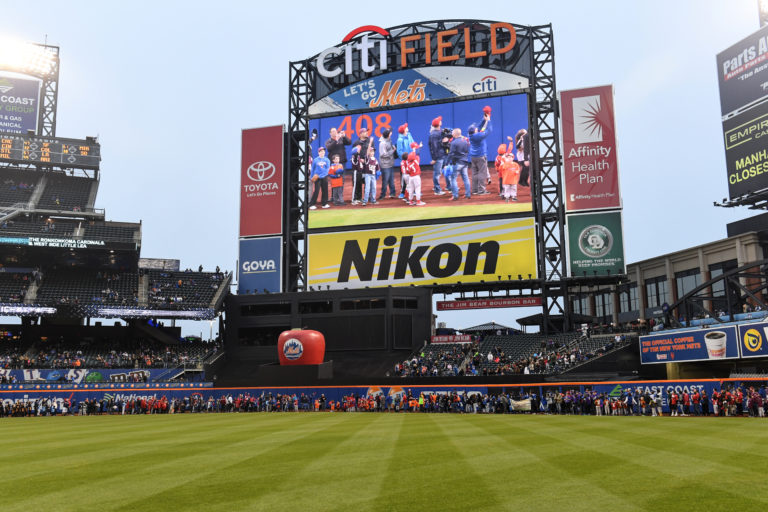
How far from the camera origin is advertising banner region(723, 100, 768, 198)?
1987 inches

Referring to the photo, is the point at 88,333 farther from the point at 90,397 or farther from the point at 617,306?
the point at 617,306

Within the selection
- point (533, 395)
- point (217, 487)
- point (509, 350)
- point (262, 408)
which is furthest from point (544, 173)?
point (217, 487)

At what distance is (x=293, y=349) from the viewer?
161ft

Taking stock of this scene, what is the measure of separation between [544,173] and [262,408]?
3116 centimetres

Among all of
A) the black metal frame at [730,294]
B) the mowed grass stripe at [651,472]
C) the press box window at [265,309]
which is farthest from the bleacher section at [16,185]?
the mowed grass stripe at [651,472]

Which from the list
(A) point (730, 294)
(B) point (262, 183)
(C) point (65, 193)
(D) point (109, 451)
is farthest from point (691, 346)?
(C) point (65, 193)

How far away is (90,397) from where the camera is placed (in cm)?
4369

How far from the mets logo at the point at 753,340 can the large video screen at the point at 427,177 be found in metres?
21.3

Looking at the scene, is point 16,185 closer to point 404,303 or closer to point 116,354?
point 116,354

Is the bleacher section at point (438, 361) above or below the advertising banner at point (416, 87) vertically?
below

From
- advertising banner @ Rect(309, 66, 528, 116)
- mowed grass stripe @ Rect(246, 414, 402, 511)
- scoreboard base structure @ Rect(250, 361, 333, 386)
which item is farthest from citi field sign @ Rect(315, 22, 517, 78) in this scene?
mowed grass stripe @ Rect(246, 414, 402, 511)

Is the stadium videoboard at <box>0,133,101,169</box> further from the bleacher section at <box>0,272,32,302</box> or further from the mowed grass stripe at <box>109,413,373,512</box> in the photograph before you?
the mowed grass stripe at <box>109,413,373,512</box>

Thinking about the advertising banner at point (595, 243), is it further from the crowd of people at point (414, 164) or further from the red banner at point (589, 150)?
the crowd of people at point (414, 164)

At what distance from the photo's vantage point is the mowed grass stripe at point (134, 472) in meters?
10.5
